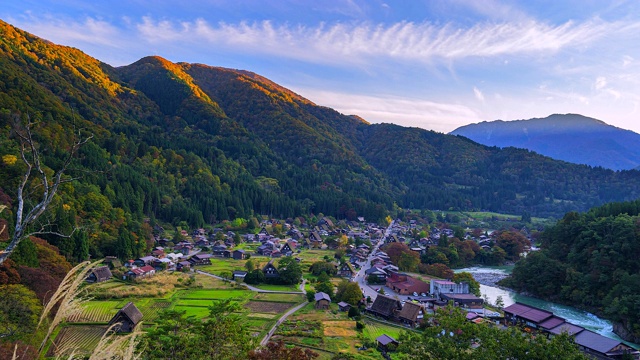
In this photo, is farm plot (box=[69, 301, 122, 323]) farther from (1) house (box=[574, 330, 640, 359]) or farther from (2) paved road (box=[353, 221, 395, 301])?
(1) house (box=[574, 330, 640, 359])

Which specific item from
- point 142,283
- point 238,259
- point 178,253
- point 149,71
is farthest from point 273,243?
point 149,71

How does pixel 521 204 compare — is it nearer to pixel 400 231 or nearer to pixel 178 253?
pixel 400 231

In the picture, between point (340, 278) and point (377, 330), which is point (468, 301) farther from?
point (340, 278)

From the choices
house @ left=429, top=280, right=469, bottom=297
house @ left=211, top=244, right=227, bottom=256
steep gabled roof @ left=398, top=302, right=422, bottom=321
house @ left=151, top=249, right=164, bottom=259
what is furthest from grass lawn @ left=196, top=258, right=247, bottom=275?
house @ left=429, top=280, right=469, bottom=297

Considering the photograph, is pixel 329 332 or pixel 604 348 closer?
pixel 604 348

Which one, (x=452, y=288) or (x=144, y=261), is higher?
(x=452, y=288)

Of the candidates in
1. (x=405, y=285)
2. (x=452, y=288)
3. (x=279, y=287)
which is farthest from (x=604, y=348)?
(x=279, y=287)

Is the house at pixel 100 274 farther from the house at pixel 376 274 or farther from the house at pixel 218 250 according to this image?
the house at pixel 376 274
